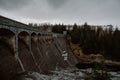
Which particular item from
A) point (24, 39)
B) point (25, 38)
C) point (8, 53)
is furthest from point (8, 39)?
point (25, 38)

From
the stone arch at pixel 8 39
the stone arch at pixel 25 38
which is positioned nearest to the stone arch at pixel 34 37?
the stone arch at pixel 25 38

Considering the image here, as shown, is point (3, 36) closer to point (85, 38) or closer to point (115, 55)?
point (115, 55)

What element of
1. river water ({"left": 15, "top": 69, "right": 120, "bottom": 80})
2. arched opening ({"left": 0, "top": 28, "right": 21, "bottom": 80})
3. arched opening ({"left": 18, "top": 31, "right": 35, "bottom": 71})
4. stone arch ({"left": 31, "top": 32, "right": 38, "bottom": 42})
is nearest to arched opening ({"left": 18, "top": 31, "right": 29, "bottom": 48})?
arched opening ({"left": 18, "top": 31, "right": 35, "bottom": 71})

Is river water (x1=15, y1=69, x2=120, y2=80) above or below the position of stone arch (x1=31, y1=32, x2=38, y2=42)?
below

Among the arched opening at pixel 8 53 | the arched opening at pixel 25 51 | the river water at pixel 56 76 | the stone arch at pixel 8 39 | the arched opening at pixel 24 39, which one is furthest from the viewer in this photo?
the arched opening at pixel 24 39

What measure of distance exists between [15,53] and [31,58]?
265 inches

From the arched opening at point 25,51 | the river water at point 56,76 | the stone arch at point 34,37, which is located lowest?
the river water at point 56,76

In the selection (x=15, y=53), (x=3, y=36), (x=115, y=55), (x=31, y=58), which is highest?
(x=3, y=36)

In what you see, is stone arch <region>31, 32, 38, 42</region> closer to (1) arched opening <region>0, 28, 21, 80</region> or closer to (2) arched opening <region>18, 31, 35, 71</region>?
→ (2) arched opening <region>18, 31, 35, 71</region>

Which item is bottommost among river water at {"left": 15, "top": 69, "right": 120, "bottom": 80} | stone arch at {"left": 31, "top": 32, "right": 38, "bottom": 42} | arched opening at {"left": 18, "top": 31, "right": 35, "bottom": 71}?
river water at {"left": 15, "top": 69, "right": 120, "bottom": 80}

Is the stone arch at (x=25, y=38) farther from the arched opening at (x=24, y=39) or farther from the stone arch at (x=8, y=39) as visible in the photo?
the stone arch at (x=8, y=39)

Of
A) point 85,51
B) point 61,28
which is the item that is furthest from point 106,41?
point 61,28

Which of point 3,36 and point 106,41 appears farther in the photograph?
point 106,41

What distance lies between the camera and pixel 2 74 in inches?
787
